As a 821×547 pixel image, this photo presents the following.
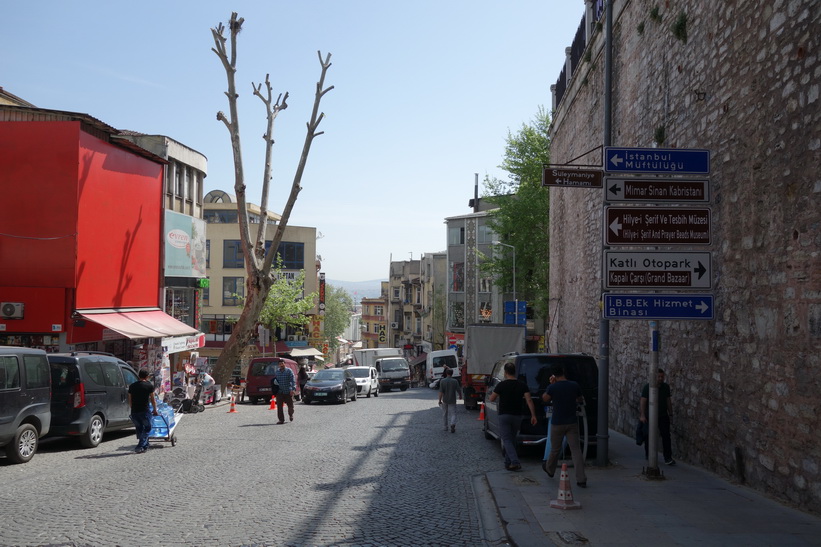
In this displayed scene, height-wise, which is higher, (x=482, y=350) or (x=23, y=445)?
(x=482, y=350)

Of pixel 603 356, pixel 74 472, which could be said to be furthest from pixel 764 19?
pixel 74 472

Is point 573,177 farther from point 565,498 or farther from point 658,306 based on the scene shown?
point 565,498

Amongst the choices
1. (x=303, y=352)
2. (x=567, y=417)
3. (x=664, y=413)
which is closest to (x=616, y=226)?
(x=567, y=417)

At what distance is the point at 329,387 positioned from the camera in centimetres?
2769

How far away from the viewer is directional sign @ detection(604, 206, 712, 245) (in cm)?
1042

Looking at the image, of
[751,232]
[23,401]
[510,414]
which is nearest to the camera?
[751,232]

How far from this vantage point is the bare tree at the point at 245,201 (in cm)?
2697

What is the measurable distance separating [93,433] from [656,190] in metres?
11.2

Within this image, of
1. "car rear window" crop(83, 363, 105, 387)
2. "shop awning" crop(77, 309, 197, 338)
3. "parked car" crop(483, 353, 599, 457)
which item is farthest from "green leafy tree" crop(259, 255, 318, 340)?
"parked car" crop(483, 353, 599, 457)

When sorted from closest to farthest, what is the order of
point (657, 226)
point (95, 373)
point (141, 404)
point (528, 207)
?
point (657, 226) → point (141, 404) → point (95, 373) → point (528, 207)

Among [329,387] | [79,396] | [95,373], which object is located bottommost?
[329,387]

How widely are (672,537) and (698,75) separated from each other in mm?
7520

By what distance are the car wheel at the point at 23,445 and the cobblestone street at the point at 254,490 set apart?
0.58ft

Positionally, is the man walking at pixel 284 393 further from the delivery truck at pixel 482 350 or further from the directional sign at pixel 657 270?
the directional sign at pixel 657 270
